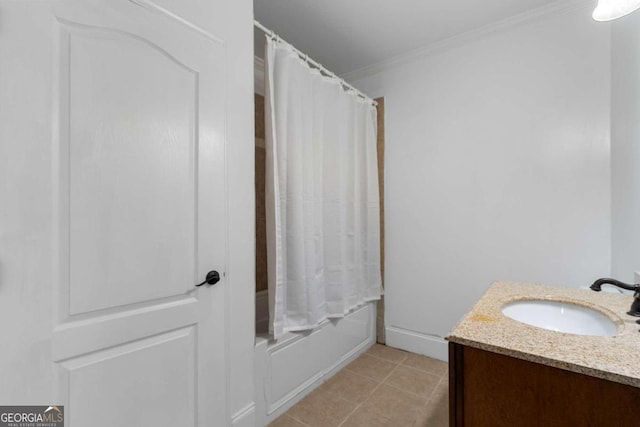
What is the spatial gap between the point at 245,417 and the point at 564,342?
1.42 meters

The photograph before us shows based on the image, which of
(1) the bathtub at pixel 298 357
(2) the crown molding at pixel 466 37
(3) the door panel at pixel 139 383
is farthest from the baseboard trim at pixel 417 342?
(2) the crown molding at pixel 466 37

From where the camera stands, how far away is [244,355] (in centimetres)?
146

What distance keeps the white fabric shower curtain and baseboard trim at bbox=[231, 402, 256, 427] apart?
373 mm

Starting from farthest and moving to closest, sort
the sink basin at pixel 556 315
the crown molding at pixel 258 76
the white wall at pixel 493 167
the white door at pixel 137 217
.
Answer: the crown molding at pixel 258 76, the white wall at pixel 493 167, the sink basin at pixel 556 315, the white door at pixel 137 217

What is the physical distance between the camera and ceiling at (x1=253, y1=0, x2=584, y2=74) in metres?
1.84

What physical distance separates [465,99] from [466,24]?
500mm

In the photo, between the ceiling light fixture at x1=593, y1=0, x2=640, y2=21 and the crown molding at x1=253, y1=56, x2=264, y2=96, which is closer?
the ceiling light fixture at x1=593, y1=0, x2=640, y2=21

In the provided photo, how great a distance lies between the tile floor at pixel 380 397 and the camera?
5.39ft

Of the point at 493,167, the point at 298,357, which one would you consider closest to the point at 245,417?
the point at 298,357

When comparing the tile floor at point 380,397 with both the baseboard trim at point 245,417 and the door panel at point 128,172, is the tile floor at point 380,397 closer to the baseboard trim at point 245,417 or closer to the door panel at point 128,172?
the baseboard trim at point 245,417

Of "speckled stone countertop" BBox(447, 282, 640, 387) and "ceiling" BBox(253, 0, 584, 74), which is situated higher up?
"ceiling" BBox(253, 0, 584, 74)

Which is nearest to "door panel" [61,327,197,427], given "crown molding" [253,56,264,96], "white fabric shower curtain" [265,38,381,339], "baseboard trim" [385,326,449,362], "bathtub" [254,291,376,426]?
"bathtub" [254,291,376,426]

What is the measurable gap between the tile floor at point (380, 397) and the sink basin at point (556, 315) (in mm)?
873

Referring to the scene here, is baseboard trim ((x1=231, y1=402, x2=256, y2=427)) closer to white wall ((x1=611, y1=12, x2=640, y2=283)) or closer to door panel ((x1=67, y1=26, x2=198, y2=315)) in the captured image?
door panel ((x1=67, y1=26, x2=198, y2=315))
